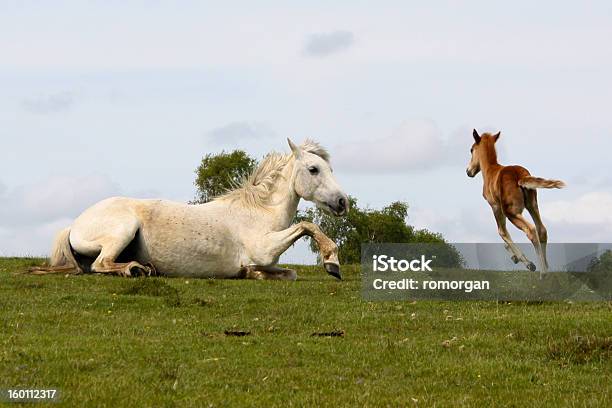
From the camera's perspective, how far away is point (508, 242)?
1978 centimetres

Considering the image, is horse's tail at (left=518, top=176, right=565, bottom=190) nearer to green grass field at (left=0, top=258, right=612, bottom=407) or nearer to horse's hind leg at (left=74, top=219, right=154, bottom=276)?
green grass field at (left=0, top=258, right=612, bottom=407)

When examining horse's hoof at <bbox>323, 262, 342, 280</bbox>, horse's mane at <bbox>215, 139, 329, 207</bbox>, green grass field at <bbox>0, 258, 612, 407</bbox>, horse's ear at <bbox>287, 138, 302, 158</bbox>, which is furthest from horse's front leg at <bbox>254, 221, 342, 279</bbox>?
green grass field at <bbox>0, 258, 612, 407</bbox>

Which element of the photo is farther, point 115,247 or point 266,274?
point 266,274

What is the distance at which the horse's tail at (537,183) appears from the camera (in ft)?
62.6

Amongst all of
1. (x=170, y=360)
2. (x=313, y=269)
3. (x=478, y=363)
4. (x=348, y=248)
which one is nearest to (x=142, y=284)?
(x=170, y=360)

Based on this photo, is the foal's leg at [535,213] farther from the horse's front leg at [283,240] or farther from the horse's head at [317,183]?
the horse's front leg at [283,240]

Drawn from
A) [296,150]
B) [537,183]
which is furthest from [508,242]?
[296,150]

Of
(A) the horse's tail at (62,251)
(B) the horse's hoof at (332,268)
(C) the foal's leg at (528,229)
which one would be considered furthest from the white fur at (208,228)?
(C) the foal's leg at (528,229)

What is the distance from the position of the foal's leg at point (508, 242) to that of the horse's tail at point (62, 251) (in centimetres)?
889

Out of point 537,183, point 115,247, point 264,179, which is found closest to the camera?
point 537,183

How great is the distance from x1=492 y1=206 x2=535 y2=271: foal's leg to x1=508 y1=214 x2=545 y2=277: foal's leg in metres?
0.13

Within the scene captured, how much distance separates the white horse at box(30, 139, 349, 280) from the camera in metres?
19.7

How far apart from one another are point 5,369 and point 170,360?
1.66 metres

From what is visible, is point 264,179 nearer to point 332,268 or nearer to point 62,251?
point 332,268
